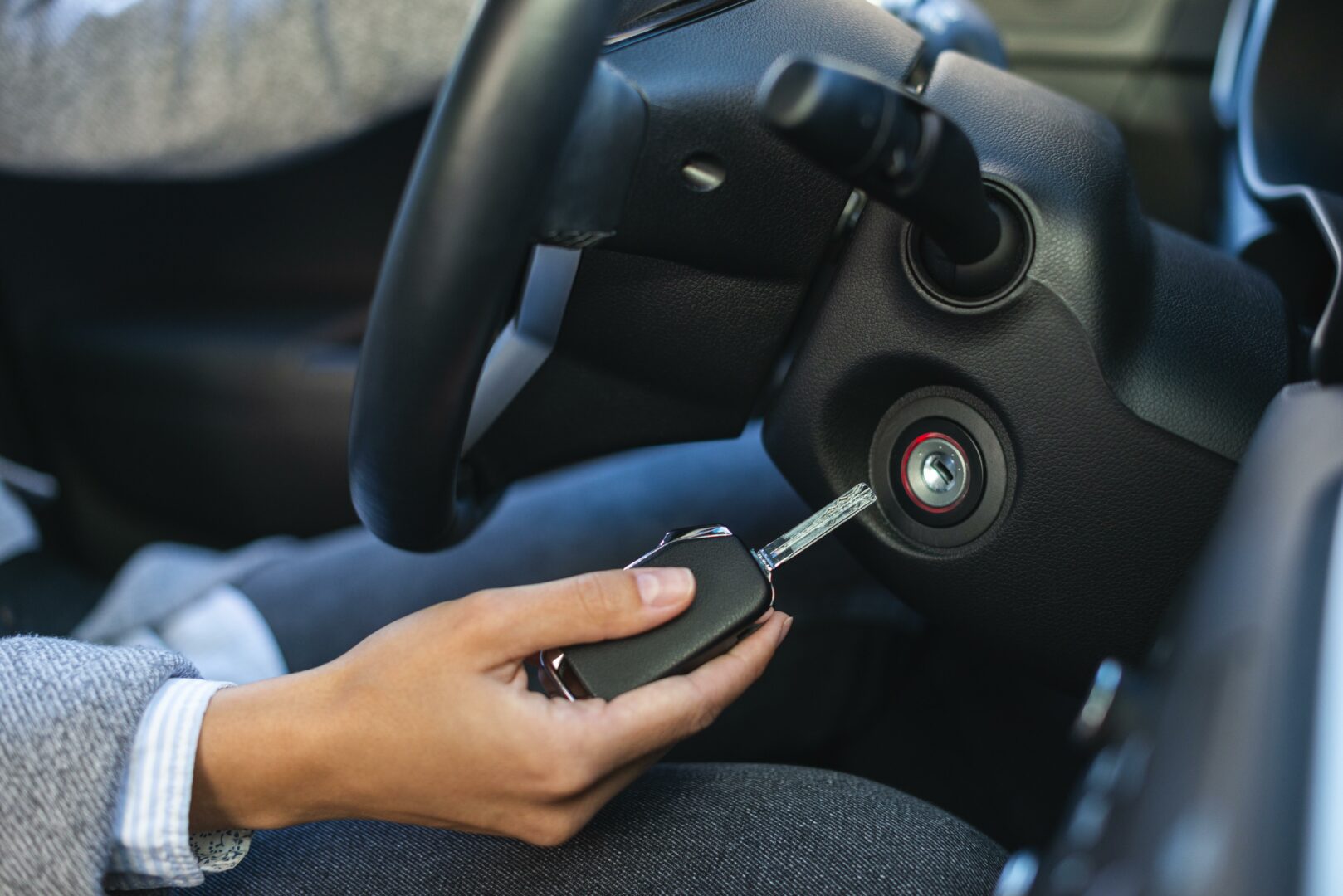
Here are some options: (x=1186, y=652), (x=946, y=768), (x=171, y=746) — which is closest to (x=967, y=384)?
(x=1186, y=652)

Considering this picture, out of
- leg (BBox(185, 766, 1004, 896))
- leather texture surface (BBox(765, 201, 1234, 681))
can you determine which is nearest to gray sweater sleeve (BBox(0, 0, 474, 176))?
leather texture surface (BBox(765, 201, 1234, 681))

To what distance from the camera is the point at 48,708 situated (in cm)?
45

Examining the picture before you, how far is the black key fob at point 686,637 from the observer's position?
449mm

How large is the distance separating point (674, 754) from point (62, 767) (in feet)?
1.27

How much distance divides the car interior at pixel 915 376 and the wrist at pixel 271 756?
0.09 metres

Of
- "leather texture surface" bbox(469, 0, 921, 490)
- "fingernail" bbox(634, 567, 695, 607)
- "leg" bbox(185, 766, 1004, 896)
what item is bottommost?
"leg" bbox(185, 766, 1004, 896)

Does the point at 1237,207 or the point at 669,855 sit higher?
the point at 1237,207

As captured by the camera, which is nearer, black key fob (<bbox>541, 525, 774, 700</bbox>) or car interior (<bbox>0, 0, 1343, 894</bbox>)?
car interior (<bbox>0, 0, 1343, 894</bbox>)

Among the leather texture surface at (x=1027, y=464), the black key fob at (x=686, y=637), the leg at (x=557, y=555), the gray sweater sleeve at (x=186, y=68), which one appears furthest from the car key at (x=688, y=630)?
the gray sweater sleeve at (x=186, y=68)

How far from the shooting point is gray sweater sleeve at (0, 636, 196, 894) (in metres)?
0.43

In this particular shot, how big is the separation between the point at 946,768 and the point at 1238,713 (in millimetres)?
728

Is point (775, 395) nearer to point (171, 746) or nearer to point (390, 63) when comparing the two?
point (171, 746)

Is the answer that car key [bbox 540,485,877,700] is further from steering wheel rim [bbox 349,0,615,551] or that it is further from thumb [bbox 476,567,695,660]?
steering wheel rim [bbox 349,0,615,551]

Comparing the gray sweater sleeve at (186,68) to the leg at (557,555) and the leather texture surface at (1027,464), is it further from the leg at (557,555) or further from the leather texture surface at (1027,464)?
the leather texture surface at (1027,464)
